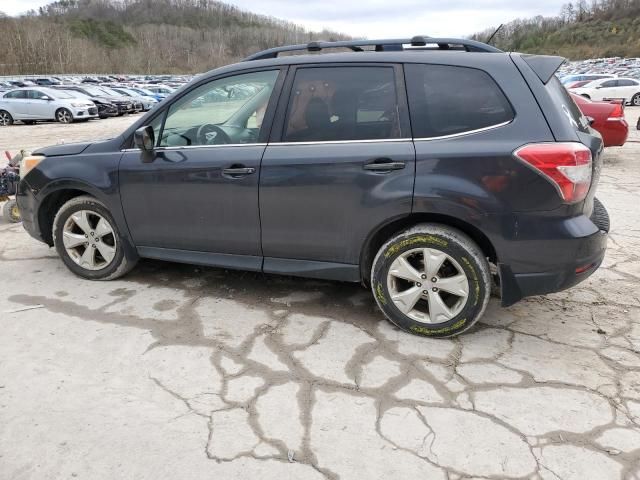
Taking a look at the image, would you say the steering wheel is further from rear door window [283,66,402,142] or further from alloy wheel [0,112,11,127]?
alloy wheel [0,112,11,127]

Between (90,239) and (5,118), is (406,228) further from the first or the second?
(5,118)

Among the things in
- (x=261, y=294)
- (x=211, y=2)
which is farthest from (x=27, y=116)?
(x=211, y=2)

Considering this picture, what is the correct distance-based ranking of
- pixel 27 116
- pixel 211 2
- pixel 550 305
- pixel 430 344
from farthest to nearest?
pixel 211 2 < pixel 27 116 < pixel 550 305 < pixel 430 344

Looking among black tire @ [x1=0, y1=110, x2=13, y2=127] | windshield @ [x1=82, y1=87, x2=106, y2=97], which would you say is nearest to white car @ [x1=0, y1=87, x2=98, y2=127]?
black tire @ [x1=0, y1=110, x2=13, y2=127]

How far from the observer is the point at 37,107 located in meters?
A: 21.1

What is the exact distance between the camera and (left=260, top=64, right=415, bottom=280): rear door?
3.18 metres

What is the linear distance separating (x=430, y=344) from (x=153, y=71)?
370 feet

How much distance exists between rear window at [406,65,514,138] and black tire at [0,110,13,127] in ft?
74.1

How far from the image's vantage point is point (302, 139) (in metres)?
3.41

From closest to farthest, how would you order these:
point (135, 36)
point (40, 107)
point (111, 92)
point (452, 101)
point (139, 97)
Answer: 1. point (452, 101)
2. point (40, 107)
3. point (111, 92)
4. point (139, 97)
5. point (135, 36)

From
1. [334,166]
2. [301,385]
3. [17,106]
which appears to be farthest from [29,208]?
[17,106]

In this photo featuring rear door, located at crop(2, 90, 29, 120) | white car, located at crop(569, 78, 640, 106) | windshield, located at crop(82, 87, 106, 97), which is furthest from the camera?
windshield, located at crop(82, 87, 106, 97)

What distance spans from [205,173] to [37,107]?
21.0 m

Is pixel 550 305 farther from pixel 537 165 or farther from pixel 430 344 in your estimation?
pixel 537 165
